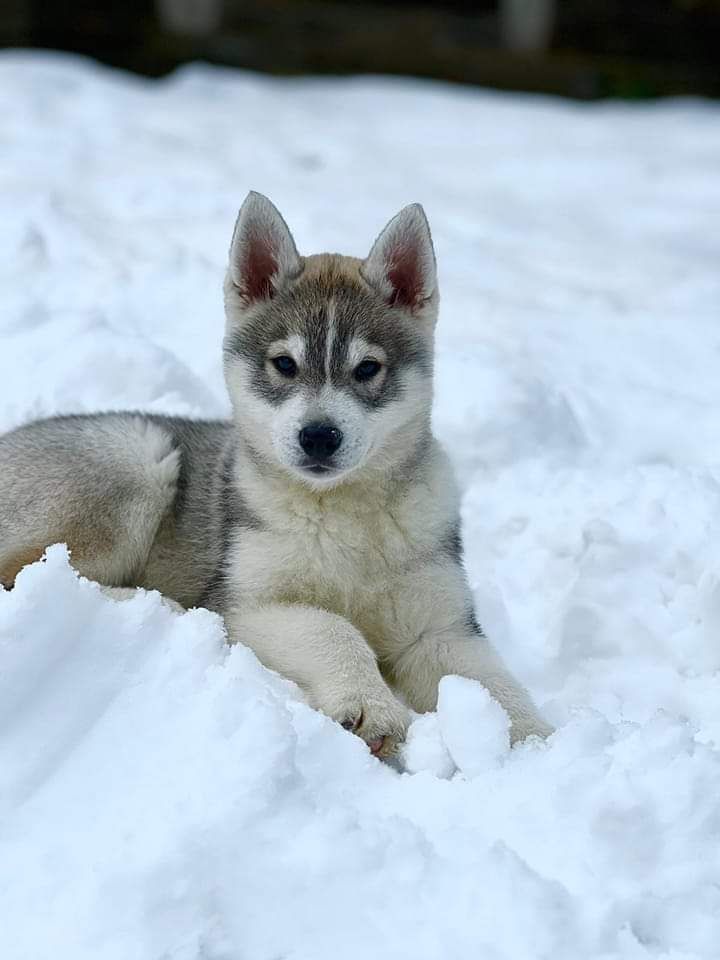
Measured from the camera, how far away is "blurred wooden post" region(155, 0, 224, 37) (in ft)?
39.5

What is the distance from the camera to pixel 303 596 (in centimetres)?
418

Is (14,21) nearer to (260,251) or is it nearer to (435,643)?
(260,251)

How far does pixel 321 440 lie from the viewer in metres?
3.93

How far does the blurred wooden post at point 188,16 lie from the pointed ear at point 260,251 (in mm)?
8316

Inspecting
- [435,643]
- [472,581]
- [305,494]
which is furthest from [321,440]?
[472,581]

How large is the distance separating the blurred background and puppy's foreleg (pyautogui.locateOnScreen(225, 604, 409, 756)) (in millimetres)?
9173

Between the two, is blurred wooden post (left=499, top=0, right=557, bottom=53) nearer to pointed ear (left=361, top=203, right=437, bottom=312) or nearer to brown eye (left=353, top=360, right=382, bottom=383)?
pointed ear (left=361, top=203, right=437, bottom=312)

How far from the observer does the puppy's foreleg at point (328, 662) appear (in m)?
3.64

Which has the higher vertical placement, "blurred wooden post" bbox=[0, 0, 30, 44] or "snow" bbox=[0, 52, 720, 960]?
"snow" bbox=[0, 52, 720, 960]

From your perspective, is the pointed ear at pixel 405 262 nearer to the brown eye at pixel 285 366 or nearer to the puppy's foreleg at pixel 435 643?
the brown eye at pixel 285 366

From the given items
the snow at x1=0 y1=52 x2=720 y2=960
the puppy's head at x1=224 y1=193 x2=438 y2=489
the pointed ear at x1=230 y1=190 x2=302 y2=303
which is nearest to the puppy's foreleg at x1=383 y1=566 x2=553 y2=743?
the snow at x1=0 y1=52 x2=720 y2=960

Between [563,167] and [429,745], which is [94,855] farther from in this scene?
[563,167]

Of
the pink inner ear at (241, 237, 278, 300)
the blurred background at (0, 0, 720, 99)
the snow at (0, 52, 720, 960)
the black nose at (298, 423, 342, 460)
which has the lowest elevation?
the blurred background at (0, 0, 720, 99)

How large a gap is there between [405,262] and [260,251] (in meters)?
0.52
